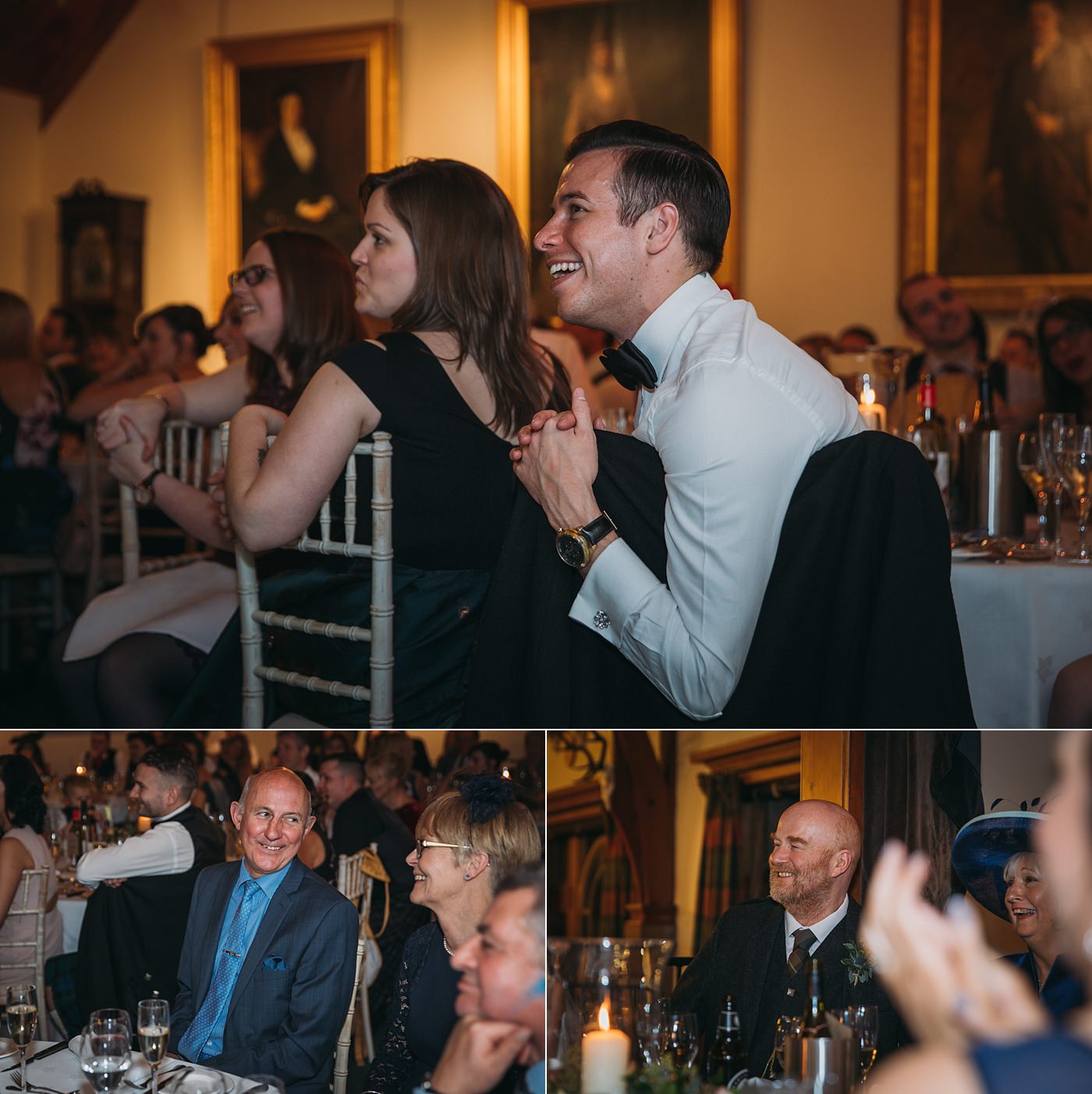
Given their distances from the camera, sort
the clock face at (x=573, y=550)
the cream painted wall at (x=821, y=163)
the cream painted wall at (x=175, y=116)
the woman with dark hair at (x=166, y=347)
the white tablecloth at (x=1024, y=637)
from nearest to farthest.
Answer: the clock face at (x=573, y=550), the white tablecloth at (x=1024, y=637), the woman with dark hair at (x=166, y=347), the cream painted wall at (x=821, y=163), the cream painted wall at (x=175, y=116)

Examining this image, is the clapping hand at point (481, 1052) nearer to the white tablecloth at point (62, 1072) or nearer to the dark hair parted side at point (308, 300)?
the white tablecloth at point (62, 1072)

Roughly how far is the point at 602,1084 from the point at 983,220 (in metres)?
5.89

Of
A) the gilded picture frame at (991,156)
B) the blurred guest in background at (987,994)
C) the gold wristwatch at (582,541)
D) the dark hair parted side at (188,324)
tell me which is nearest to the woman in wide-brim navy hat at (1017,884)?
the blurred guest in background at (987,994)

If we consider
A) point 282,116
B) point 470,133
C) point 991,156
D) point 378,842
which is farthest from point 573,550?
point 282,116

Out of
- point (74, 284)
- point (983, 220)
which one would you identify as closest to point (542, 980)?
point (983, 220)

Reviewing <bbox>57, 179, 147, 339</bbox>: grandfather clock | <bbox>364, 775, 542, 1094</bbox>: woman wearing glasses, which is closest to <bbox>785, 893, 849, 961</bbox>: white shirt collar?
<bbox>364, 775, 542, 1094</bbox>: woman wearing glasses

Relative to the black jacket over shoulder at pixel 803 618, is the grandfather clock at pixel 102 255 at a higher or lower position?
higher

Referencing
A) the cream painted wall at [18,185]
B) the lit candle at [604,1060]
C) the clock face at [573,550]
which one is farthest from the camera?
the cream painted wall at [18,185]

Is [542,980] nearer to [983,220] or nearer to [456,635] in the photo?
[456,635]

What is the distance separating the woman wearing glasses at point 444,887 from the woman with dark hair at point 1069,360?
11.1 ft

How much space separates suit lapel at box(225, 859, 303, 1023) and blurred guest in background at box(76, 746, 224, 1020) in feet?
0.22

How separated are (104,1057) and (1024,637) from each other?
152 cm

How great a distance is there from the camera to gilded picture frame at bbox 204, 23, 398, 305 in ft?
24.3

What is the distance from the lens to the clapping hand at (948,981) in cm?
54
